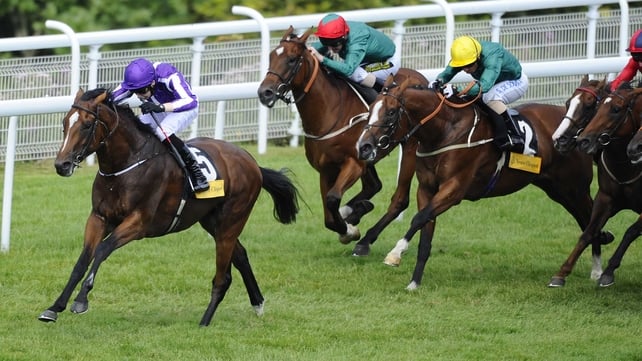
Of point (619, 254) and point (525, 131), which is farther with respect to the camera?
point (525, 131)

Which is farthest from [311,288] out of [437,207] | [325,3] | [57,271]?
[325,3]

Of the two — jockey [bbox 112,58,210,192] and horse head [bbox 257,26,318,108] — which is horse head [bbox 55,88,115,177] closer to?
jockey [bbox 112,58,210,192]

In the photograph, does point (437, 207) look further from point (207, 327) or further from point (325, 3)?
point (325, 3)

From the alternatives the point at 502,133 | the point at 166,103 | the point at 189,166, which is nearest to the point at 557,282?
the point at 502,133

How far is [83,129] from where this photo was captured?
8602 mm

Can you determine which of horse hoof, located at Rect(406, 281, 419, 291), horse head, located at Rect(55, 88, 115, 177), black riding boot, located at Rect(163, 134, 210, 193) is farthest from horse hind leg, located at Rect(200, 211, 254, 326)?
horse hoof, located at Rect(406, 281, 419, 291)

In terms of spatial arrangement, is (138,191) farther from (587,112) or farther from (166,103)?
(587,112)

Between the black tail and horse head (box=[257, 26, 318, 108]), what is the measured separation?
2.70 feet

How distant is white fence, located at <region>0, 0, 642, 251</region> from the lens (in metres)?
12.9

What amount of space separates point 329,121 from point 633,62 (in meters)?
2.28

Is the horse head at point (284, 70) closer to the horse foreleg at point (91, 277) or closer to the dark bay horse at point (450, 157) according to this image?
the dark bay horse at point (450, 157)

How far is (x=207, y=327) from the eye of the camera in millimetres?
9070

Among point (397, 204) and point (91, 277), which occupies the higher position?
point (91, 277)

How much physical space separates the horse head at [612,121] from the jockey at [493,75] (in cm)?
89
